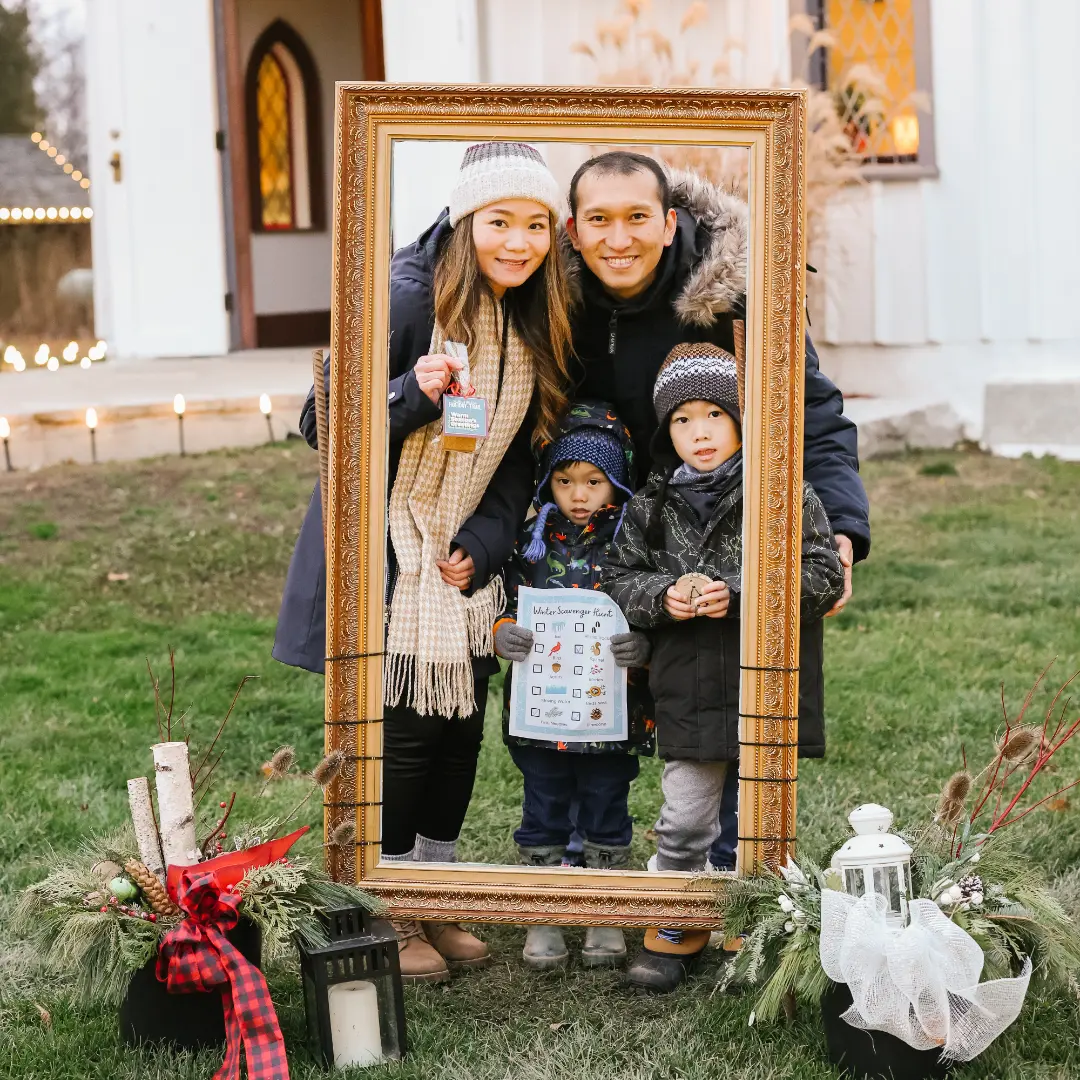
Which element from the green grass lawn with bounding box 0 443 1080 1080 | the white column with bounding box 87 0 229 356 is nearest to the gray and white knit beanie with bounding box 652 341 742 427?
the green grass lawn with bounding box 0 443 1080 1080

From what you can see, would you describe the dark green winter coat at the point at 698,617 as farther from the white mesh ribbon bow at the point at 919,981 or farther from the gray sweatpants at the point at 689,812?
the white mesh ribbon bow at the point at 919,981

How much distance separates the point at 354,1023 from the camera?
2.99 metres

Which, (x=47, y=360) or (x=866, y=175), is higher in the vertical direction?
(x=866, y=175)

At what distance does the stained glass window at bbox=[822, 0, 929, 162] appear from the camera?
10430 millimetres

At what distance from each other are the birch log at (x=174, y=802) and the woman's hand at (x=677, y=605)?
3.18 feet

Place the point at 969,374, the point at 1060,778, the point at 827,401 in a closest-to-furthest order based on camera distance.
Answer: the point at 827,401 → the point at 1060,778 → the point at 969,374

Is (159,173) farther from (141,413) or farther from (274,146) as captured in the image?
(141,413)

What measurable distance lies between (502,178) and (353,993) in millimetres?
1555

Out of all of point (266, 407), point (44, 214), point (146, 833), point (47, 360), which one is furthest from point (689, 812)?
point (44, 214)

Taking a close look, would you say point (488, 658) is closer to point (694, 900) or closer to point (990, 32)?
point (694, 900)

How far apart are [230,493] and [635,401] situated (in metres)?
5.08

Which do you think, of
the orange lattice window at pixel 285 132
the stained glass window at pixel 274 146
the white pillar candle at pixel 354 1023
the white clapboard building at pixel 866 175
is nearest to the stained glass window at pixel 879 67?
the white clapboard building at pixel 866 175

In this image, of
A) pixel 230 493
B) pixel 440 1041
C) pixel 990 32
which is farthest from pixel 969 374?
pixel 440 1041

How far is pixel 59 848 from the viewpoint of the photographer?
416 centimetres
